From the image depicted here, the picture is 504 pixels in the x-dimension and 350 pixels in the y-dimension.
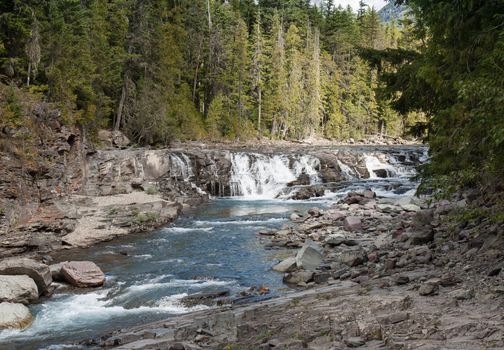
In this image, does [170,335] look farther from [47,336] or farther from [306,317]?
[47,336]

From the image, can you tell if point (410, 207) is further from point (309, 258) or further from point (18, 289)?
point (18, 289)

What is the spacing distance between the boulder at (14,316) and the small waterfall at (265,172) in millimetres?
19432

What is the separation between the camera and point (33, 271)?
35.0ft

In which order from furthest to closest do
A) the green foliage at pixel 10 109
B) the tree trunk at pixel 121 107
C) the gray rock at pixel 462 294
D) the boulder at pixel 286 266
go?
1. the tree trunk at pixel 121 107
2. the green foliage at pixel 10 109
3. the boulder at pixel 286 266
4. the gray rock at pixel 462 294

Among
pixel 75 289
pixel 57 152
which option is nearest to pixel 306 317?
pixel 75 289

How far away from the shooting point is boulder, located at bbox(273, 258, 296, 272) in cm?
1187

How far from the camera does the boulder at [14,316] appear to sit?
28.5 ft

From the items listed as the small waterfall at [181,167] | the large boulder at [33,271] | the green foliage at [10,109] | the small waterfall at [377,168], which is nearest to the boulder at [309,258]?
the large boulder at [33,271]

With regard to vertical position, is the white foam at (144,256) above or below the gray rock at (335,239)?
below

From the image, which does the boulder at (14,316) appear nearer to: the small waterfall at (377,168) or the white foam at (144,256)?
the white foam at (144,256)

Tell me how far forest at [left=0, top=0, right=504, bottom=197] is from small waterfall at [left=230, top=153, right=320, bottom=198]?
903 cm

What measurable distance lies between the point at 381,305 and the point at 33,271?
26.0 feet

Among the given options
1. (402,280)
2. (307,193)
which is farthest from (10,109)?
(307,193)

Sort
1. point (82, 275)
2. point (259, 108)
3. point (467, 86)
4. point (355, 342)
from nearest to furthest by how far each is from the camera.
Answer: point (355, 342) → point (467, 86) → point (82, 275) → point (259, 108)
